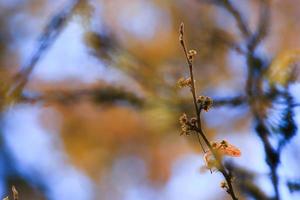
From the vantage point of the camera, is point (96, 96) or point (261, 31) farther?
point (96, 96)

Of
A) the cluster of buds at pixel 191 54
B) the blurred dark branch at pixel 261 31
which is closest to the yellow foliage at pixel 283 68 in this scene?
the blurred dark branch at pixel 261 31

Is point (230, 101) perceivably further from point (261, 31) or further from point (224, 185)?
point (224, 185)

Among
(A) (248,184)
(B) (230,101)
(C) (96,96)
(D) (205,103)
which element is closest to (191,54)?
(D) (205,103)

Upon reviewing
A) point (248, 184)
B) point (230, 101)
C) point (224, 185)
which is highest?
point (230, 101)

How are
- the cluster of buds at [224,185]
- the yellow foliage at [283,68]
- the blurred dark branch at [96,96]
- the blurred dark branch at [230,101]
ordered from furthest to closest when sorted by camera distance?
1. the blurred dark branch at [96,96]
2. the blurred dark branch at [230,101]
3. the yellow foliage at [283,68]
4. the cluster of buds at [224,185]

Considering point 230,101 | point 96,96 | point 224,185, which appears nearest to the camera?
point 224,185

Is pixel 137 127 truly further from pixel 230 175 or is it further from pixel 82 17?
pixel 230 175

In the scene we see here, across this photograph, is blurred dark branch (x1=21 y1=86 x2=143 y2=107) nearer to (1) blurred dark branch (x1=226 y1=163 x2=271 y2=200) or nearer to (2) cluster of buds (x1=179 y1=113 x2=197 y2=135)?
(1) blurred dark branch (x1=226 y1=163 x2=271 y2=200)

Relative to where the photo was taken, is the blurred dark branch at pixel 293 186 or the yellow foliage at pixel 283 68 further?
the yellow foliage at pixel 283 68

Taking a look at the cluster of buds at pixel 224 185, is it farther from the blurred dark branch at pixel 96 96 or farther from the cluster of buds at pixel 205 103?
the blurred dark branch at pixel 96 96
